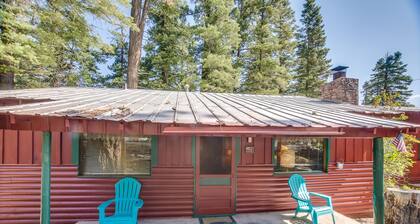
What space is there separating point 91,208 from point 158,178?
146cm

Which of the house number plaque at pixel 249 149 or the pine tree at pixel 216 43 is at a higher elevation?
the pine tree at pixel 216 43

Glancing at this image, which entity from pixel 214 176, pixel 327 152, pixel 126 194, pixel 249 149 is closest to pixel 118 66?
pixel 126 194

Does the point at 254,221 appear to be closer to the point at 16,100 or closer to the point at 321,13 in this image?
the point at 16,100

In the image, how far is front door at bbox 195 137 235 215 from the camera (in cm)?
481

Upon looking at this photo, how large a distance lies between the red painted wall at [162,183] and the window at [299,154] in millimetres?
241

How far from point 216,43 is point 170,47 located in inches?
94.8

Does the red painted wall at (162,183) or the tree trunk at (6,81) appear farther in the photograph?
the tree trunk at (6,81)

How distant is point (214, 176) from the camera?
4879 millimetres

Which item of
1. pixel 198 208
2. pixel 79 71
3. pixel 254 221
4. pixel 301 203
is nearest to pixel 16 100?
pixel 198 208

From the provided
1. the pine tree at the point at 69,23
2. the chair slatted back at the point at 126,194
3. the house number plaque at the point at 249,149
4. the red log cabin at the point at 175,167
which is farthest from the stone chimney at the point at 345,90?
the pine tree at the point at 69,23

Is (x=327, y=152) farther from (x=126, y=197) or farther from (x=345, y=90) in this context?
(x=126, y=197)

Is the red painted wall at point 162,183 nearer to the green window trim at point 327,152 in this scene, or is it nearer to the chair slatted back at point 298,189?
the green window trim at point 327,152

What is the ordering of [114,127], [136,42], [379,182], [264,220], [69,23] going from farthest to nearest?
[136,42] → [69,23] → [264,220] → [379,182] → [114,127]

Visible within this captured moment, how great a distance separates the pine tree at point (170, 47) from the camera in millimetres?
11461
